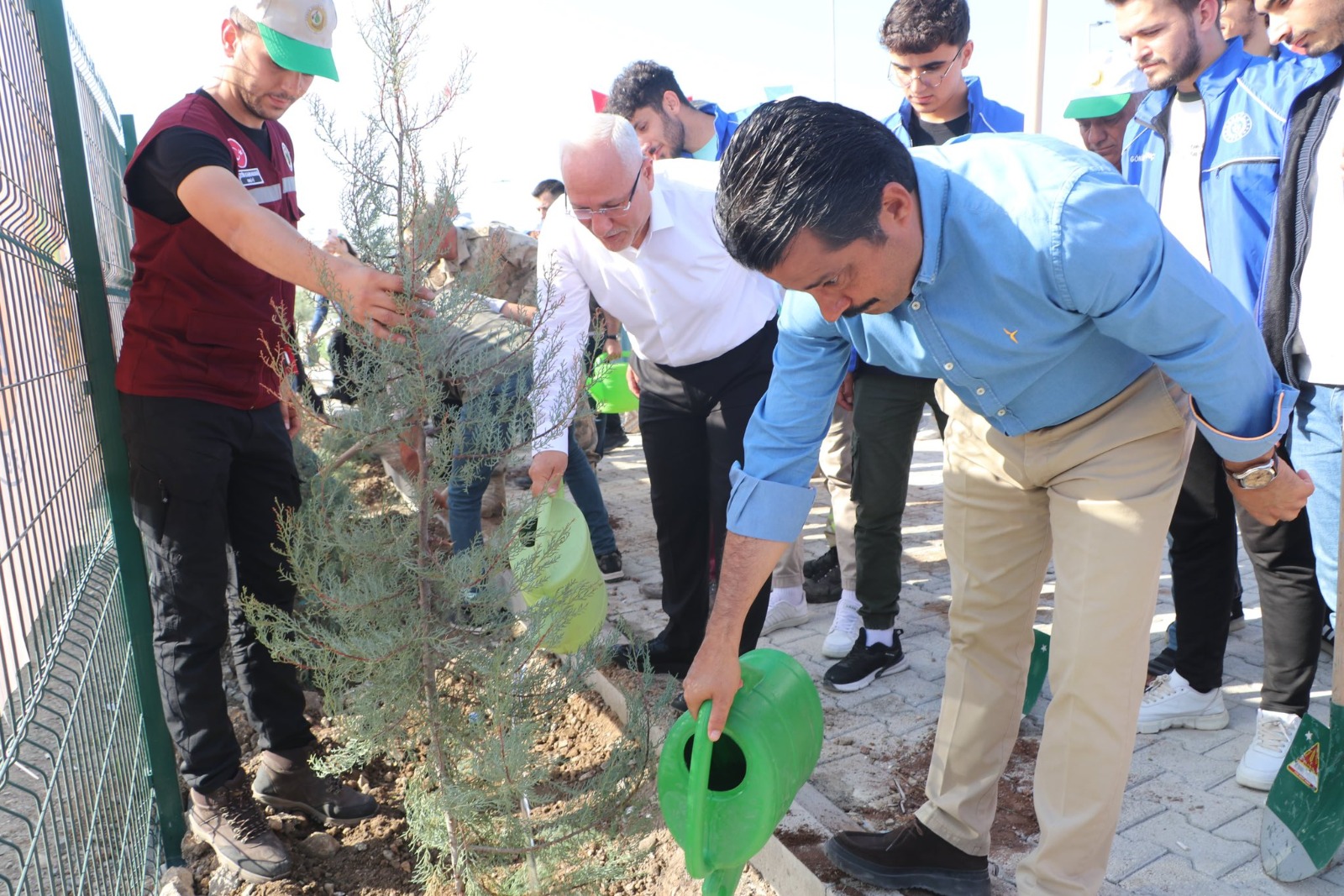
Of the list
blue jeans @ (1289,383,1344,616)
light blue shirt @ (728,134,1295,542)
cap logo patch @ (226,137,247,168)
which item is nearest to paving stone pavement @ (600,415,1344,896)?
blue jeans @ (1289,383,1344,616)

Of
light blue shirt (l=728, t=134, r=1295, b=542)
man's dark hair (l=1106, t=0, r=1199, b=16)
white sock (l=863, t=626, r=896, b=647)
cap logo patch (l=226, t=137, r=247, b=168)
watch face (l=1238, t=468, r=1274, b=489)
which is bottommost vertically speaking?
white sock (l=863, t=626, r=896, b=647)

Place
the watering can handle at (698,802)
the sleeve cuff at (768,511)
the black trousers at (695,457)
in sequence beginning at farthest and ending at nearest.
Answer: the black trousers at (695,457)
the sleeve cuff at (768,511)
the watering can handle at (698,802)

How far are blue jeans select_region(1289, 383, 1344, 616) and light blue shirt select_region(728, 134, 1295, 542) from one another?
0.91 metres

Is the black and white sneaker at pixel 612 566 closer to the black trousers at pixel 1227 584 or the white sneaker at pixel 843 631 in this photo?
the white sneaker at pixel 843 631

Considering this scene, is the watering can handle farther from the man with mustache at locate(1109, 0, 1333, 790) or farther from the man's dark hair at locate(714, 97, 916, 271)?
the man with mustache at locate(1109, 0, 1333, 790)

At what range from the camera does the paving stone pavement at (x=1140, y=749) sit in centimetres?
248

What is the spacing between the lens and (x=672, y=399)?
343 cm

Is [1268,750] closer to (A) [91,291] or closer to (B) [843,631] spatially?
(B) [843,631]

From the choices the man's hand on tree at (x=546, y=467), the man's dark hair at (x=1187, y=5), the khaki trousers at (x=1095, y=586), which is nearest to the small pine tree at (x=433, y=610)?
the man's hand on tree at (x=546, y=467)

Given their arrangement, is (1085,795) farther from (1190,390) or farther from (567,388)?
(567,388)

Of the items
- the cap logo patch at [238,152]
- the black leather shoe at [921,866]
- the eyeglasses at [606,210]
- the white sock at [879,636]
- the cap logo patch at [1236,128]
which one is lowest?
the white sock at [879,636]

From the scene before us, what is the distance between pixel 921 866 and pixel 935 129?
2779mm

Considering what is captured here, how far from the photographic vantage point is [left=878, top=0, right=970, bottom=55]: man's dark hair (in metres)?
3.57

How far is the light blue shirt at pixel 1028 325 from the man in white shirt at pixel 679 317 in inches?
39.8
